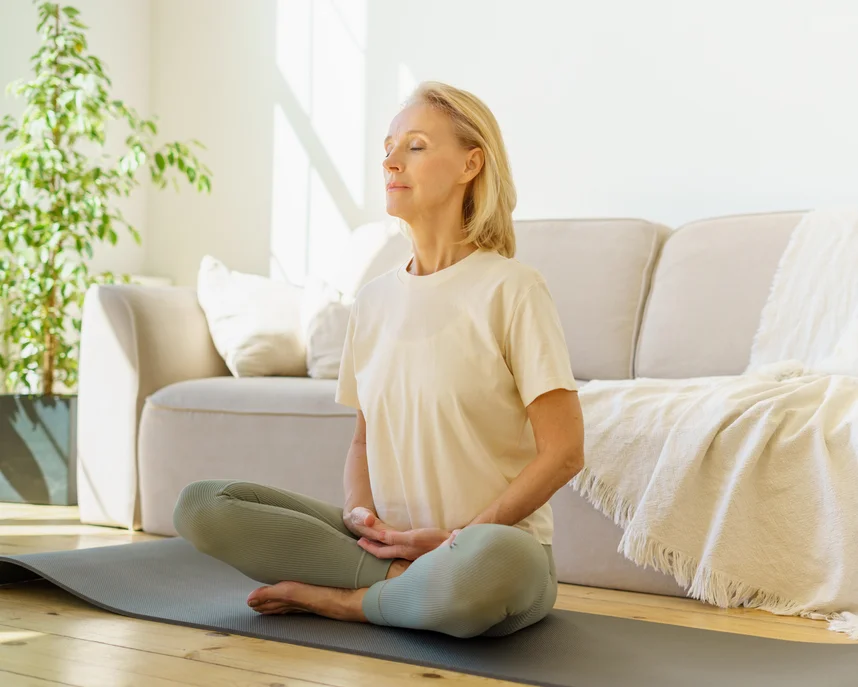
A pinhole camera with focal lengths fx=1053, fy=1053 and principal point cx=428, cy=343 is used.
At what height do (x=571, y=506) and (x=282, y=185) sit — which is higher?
(x=282, y=185)

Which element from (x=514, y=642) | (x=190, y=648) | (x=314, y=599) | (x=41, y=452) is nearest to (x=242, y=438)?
(x=41, y=452)

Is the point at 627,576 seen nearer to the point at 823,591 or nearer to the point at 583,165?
the point at 823,591

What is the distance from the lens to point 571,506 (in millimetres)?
2180

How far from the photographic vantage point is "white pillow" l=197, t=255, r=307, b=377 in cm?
297

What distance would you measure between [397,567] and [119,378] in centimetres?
143

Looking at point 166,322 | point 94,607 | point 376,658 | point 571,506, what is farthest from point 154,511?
point 376,658

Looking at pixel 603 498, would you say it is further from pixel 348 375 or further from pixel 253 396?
pixel 253 396

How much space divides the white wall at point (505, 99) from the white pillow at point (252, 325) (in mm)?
782

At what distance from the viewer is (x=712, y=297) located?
2.73 meters

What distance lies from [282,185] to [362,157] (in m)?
0.37

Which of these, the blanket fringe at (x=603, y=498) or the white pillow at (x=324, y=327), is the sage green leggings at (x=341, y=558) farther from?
the white pillow at (x=324, y=327)

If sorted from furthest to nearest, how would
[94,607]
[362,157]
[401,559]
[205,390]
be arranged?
1. [362,157]
2. [205,390]
3. [94,607]
4. [401,559]

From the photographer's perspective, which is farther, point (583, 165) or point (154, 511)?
point (583, 165)

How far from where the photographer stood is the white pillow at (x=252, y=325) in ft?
9.75
